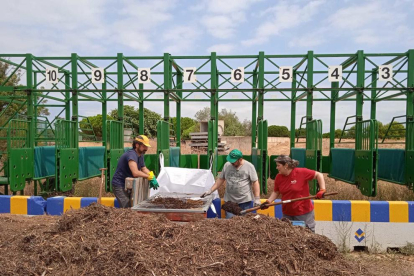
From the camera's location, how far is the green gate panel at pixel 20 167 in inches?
275

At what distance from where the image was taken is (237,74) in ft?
27.9

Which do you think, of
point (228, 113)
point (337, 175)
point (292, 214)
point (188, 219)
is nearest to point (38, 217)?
point (188, 219)

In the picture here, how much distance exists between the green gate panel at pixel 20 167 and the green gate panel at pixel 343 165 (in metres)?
7.42

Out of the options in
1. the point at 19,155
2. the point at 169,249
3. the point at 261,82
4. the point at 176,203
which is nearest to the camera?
the point at 169,249

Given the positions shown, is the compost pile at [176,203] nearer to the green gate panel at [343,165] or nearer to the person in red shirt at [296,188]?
the person in red shirt at [296,188]

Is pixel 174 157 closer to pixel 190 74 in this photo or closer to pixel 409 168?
pixel 190 74

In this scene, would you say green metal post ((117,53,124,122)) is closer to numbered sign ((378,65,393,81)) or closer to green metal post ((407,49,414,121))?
numbered sign ((378,65,393,81))

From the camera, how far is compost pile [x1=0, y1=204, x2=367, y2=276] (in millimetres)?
3117

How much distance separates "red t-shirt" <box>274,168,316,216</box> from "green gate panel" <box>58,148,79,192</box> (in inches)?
199

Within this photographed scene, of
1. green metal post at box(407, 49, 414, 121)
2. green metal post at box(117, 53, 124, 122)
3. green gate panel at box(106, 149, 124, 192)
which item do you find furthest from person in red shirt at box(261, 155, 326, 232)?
green metal post at box(117, 53, 124, 122)

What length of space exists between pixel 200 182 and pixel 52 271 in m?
4.43

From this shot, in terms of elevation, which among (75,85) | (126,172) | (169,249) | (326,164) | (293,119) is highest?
(75,85)

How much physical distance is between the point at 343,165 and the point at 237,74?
11.8 feet

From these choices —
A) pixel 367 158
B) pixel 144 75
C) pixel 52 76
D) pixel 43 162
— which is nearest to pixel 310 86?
pixel 367 158
